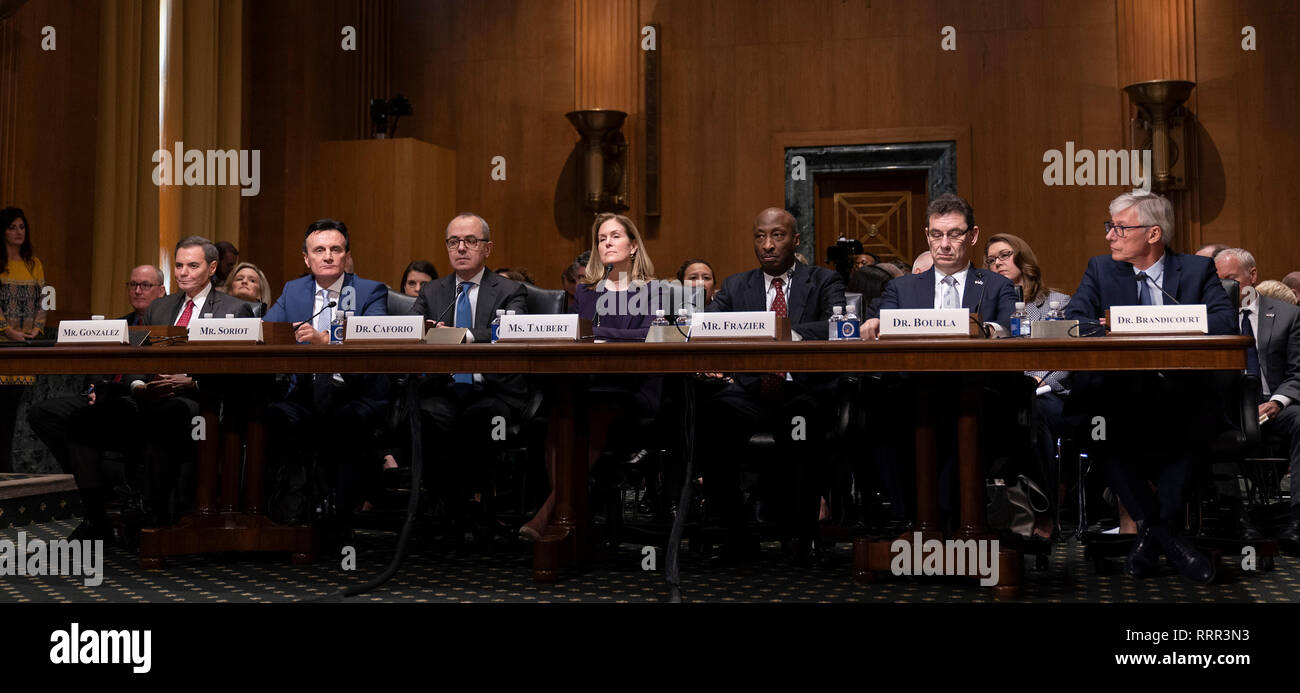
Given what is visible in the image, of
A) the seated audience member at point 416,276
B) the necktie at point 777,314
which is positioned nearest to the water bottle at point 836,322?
the necktie at point 777,314

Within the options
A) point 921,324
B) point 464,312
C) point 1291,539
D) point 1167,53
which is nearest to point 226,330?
point 464,312

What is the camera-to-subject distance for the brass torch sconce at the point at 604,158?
828cm

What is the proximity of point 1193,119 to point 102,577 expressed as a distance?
6787 millimetres

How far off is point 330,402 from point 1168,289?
9.04ft

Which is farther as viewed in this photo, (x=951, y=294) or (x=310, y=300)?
(x=310, y=300)

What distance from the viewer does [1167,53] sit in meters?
7.57

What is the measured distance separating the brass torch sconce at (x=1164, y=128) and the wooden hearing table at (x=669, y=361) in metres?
4.66

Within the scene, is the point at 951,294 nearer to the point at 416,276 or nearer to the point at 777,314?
the point at 777,314

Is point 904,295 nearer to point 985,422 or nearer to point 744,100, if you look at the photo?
point 985,422

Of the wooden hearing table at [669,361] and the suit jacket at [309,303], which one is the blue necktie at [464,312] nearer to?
the suit jacket at [309,303]

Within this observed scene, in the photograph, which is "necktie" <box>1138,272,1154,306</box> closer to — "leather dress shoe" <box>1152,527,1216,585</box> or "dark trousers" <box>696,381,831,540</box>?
"leather dress shoe" <box>1152,527,1216,585</box>
